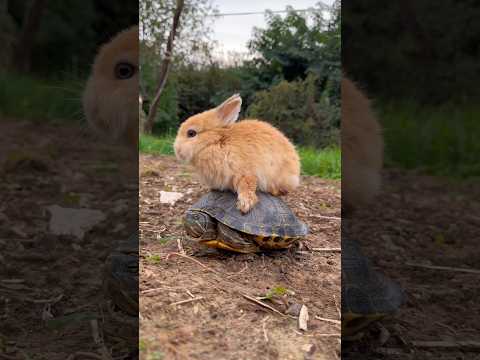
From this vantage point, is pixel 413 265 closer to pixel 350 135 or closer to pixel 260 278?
pixel 350 135

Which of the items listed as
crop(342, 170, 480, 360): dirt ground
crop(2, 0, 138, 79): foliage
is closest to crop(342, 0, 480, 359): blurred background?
crop(342, 170, 480, 360): dirt ground

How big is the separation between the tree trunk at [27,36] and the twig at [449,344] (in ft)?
11.4

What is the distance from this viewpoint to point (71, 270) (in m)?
2.06

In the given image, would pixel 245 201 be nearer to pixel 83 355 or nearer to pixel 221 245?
pixel 221 245

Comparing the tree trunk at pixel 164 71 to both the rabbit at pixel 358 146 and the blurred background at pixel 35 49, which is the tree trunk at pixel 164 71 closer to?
the rabbit at pixel 358 146

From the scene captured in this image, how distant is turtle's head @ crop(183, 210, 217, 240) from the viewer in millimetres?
1109

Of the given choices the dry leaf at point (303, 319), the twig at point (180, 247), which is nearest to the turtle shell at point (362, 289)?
the dry leaf at point (303, 319)

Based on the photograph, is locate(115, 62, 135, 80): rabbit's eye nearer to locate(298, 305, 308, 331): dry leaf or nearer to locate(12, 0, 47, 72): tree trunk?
locate(298, 305, 308, 331): dry leaf

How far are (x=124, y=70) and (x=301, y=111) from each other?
540 mm

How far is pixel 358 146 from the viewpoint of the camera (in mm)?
1413

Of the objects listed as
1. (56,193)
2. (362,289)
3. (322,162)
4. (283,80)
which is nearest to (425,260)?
(362,289)

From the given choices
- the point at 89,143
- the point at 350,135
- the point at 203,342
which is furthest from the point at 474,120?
the point at 203,342

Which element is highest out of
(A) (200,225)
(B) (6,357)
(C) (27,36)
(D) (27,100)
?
(C) (27,36)

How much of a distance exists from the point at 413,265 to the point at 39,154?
212 centimetres
